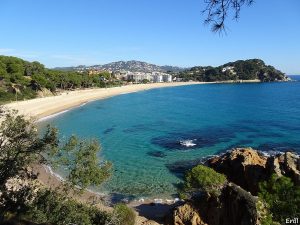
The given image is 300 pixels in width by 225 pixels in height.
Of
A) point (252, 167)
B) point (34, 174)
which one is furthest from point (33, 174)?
point (252, 167)

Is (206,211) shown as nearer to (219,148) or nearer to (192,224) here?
(192,224)

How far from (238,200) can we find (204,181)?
151 inches

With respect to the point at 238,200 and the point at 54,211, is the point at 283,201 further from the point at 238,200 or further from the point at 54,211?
the point at 54,211

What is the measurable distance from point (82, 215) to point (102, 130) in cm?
4465

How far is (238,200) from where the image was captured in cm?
1948

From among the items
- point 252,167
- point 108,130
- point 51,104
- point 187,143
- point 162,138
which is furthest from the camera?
point 51,104

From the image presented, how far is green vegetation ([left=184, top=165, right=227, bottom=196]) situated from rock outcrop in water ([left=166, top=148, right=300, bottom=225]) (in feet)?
1.59

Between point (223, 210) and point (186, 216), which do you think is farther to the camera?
point (186, 216)

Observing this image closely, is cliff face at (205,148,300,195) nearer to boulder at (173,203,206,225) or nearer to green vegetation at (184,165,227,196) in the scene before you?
green vegetation at (184,165,227,196)

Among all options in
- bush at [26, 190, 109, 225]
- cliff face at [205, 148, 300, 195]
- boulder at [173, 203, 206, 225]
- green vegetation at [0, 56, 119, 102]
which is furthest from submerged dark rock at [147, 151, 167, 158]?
green vegetation at [0, 56, 119, 102]

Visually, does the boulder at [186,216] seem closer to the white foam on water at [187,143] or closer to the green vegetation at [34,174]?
the green vegetation at [34,174]

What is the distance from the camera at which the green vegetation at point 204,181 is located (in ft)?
74.2

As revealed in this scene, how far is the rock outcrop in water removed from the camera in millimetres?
19031

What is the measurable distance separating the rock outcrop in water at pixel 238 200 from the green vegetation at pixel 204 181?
0.49 metres
